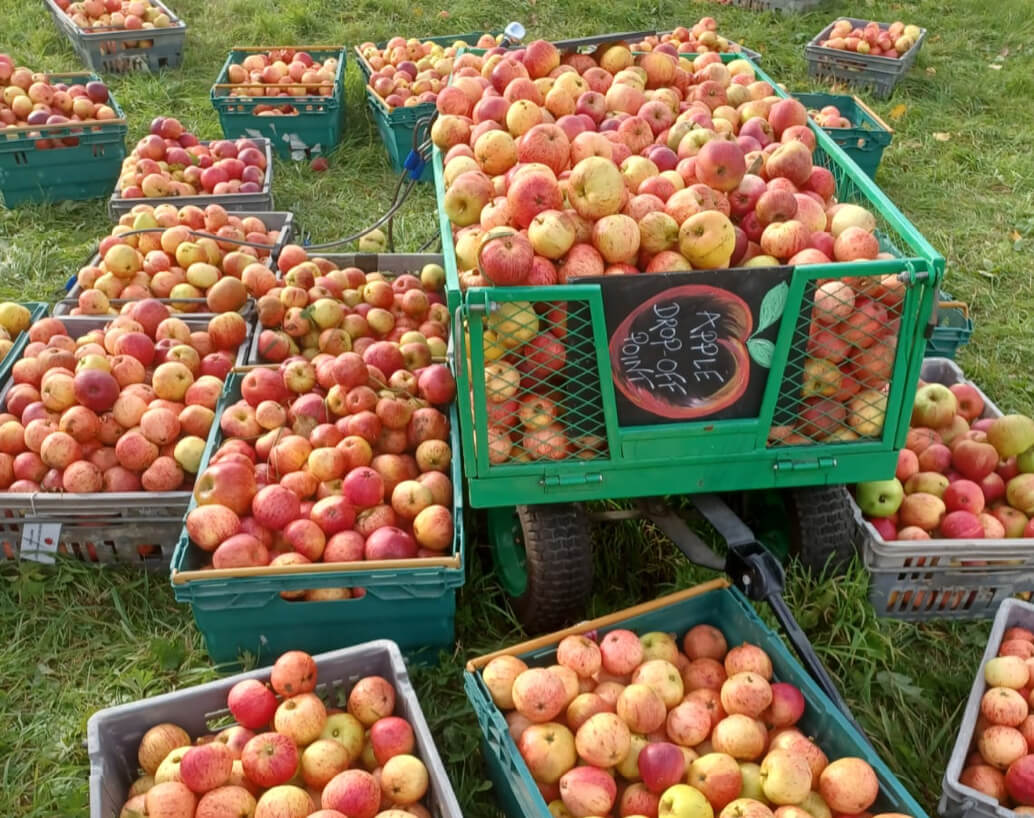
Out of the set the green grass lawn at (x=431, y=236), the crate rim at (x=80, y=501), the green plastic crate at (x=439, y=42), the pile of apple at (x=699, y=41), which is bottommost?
the green grass lawn at (x=431, y=236)

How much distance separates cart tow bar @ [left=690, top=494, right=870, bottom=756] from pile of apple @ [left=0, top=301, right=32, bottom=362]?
321 cm

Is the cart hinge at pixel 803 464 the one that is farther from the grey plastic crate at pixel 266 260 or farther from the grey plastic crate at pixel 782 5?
the grey plastic crate at pixel 782 5

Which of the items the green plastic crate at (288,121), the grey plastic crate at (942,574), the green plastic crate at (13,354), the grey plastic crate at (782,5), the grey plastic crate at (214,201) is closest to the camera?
the grey plastic crate at (942,574)

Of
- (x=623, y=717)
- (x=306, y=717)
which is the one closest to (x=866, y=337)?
(x=623, y=717)

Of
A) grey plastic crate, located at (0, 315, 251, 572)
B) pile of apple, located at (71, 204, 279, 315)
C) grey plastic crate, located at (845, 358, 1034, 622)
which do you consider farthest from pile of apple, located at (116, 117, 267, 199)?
grey plastic crate, located at (845, 358, 1034, 622)

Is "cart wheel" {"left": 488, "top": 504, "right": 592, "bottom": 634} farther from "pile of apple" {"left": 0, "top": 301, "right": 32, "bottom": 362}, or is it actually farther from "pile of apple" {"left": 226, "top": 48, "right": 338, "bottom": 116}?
"pile of apple" {"left": 226, "top": 48, "right": 338, "bottom": 116}

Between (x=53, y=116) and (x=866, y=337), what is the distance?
5.50 m

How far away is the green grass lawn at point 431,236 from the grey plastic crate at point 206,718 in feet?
1.31

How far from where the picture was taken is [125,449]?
3.21 metres

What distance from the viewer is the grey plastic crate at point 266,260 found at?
13.4ft

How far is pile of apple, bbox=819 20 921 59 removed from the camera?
7902 millimetres

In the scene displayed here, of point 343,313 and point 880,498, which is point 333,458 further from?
point 880,498

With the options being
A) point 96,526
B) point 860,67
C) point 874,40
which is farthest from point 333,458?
point 874,40

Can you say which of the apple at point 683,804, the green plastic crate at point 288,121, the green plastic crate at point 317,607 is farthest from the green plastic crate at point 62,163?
the apple at point 683,804
